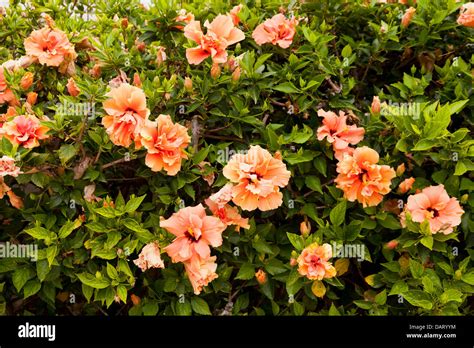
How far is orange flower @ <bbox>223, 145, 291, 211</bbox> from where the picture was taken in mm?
2016

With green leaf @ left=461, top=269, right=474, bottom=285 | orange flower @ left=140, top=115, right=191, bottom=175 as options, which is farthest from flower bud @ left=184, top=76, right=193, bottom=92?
green leaf @ left=461, top=269, right=474, bottom=285

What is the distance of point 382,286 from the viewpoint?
2270mm

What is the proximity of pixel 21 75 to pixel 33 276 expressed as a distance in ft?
2.67

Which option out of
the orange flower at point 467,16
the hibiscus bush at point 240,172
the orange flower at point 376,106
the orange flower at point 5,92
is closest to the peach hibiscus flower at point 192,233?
the hibiscus bush at point 240,172

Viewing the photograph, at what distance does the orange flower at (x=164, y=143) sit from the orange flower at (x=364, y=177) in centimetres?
60

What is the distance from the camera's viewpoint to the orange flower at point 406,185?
2.17 m

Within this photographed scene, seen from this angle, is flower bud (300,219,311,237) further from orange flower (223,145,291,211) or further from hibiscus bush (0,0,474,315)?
orange flower (223,145,291,211)

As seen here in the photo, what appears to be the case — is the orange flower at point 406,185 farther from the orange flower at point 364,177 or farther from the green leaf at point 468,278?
the green leaf at point 468,278

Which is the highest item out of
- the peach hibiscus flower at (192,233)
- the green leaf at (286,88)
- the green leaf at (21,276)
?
the green leaf at (286,88)

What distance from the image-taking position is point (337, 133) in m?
2.21

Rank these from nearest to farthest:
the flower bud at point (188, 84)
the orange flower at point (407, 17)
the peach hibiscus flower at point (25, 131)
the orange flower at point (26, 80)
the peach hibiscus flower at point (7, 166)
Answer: the peach hibiscus flower at point (7, 166), the peach hibiscus flower at point (25, 131), the flower bud at point (188, 84), the orange flower at point (26, 80), the orange flower at point (407, 17)

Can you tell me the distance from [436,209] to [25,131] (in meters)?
1.55

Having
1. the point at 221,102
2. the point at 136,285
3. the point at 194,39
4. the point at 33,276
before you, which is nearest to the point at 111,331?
the point at 136,285

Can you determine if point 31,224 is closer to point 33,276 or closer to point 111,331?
point 33,276
